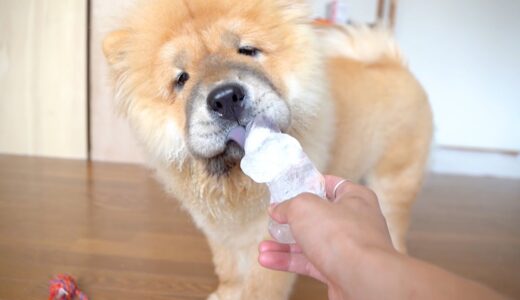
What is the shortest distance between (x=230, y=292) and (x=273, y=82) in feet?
2.05

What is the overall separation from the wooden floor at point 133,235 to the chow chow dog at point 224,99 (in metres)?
0.25

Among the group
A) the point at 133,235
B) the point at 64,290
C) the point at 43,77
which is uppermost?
the point at 43,77

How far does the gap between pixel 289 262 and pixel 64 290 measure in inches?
29.3

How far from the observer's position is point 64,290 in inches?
46.0

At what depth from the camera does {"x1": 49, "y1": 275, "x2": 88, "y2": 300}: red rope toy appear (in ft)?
3.80

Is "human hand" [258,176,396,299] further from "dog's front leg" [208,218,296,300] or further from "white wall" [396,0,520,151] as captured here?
"white wall" [396,0,520,151]

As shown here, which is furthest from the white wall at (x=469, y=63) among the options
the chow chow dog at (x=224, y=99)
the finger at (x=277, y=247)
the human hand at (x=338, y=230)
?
the human hand at (x=338, y=230)

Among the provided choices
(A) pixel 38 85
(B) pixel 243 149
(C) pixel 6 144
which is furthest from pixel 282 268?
(C) pixel 6 144

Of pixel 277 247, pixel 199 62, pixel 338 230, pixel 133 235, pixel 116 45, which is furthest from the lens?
pixel 133 235

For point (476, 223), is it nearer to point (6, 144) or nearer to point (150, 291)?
point (150, 291)

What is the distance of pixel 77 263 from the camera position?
1.39 metres

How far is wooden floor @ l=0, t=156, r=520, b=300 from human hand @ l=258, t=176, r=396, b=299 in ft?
2.65

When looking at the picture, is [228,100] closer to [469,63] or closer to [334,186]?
[334,186]

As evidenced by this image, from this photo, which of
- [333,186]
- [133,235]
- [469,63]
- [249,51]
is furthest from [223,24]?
[469,63]
